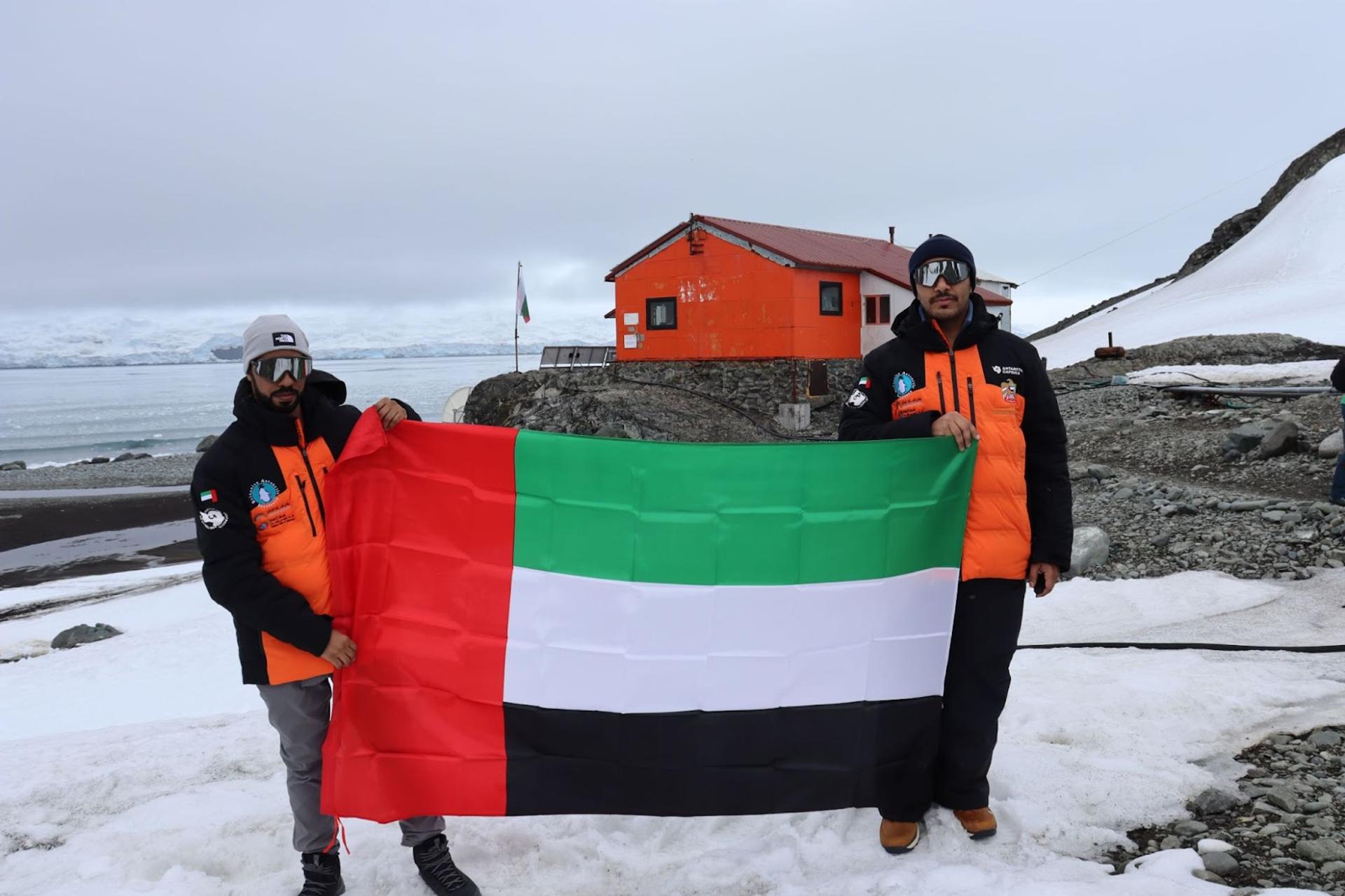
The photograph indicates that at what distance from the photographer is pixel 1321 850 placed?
3457 millimetres

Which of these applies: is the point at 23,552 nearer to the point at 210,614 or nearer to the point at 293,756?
the point at 210,614

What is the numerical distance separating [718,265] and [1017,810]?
2605 centimetres

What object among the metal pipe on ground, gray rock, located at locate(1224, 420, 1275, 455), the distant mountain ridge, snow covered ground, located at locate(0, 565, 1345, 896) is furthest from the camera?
the distant mountain ridge

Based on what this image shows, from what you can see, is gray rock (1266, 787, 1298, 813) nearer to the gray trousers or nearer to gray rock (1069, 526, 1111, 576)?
the gray trousers

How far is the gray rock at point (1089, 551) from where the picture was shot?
8.77m

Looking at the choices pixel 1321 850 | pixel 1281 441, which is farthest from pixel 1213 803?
pixel 1281 441

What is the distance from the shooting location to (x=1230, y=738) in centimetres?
462

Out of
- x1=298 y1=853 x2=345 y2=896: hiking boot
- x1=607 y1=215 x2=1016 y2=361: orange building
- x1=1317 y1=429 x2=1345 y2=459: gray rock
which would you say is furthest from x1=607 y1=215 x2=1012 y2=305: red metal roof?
x1=298 y1=853 x2=345 y2=896: hiking boot

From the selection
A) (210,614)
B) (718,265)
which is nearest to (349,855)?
(210,614)

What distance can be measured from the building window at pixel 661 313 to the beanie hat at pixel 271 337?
26.9 m

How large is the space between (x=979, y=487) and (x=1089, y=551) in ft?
19.8

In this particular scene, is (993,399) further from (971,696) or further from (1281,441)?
(1281,441)

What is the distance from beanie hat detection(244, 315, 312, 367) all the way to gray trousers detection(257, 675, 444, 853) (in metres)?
1.25

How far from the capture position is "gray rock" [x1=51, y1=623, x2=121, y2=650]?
947 centimetres
